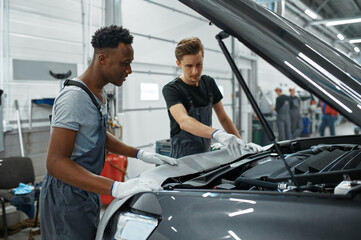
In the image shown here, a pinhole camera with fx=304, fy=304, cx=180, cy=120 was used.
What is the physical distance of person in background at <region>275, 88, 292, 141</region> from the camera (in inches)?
336

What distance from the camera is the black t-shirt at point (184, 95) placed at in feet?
7.04

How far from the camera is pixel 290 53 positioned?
38.3 inches

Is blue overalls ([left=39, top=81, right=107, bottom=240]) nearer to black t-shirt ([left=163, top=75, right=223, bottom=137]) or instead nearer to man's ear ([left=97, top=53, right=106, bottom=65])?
man's ear ([left=97, top=53, right=106, bottom=65])

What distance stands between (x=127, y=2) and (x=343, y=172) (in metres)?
4.47

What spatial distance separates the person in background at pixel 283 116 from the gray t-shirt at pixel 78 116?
787 cm

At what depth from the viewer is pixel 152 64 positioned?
211 inches

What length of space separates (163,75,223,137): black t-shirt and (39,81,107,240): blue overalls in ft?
2.73

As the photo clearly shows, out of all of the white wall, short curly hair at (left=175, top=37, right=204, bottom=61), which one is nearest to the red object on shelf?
the white wall

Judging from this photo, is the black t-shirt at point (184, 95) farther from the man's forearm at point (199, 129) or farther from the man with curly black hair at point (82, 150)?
the man with curly black hair at point (82, 150)

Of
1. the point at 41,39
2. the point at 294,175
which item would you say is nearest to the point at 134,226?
the point at 294,175

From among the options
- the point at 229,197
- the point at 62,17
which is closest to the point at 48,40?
the point at 62,17

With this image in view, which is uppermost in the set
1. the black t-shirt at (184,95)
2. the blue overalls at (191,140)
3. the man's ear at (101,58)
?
the man's ear at (101,58)

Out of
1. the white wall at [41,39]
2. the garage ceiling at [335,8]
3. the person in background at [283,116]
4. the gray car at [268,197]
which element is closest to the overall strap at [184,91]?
the gray car at [268,197]

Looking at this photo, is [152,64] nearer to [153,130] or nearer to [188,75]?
[153,130]
